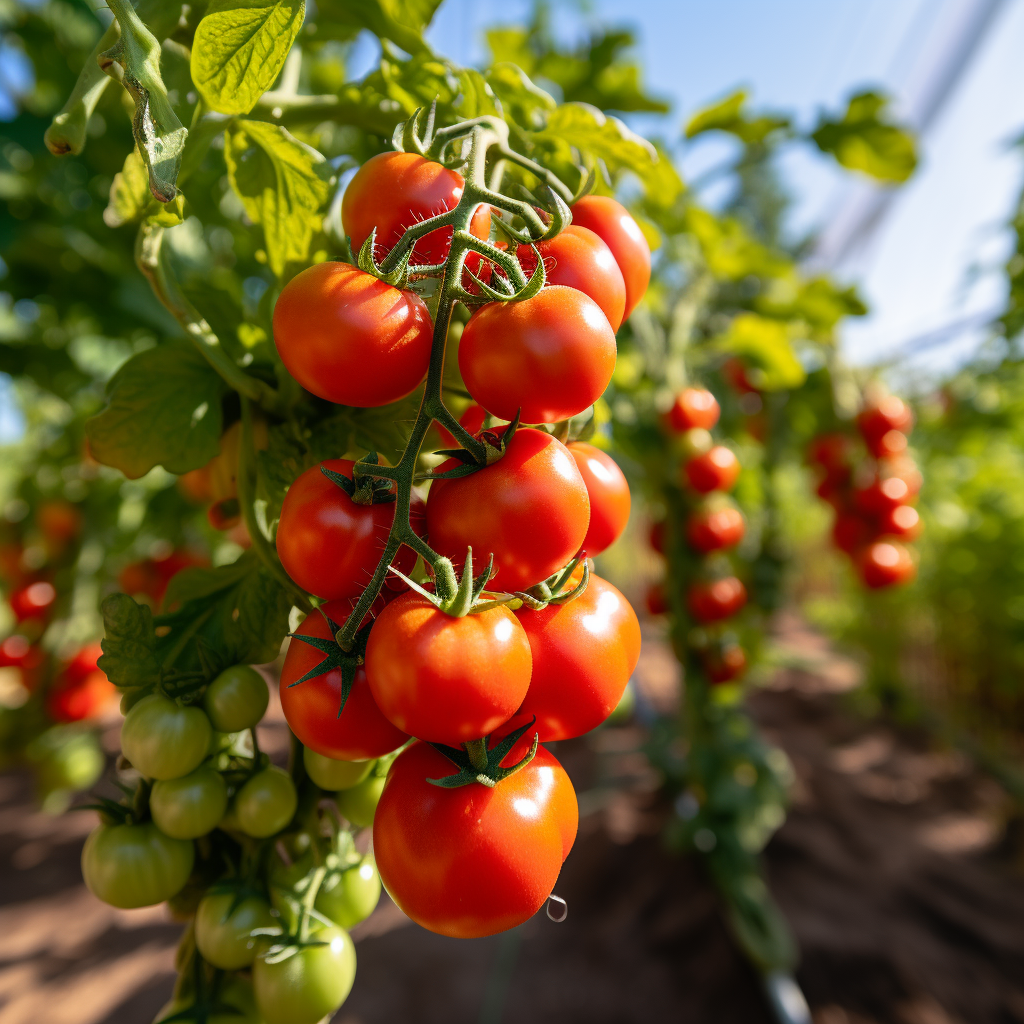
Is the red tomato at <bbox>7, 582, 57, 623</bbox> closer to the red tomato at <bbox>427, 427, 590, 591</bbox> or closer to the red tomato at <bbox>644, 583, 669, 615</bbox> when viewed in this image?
the red tomato at <bbox>644, 583, 669, 615</bbox>

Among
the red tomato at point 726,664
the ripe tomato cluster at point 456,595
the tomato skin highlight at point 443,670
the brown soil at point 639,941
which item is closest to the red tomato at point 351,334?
the ripe tomato cluster at point 456,595

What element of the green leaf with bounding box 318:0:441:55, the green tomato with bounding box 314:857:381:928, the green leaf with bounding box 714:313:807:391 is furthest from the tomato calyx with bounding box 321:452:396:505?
the green leaf with bounding box 714:313:807:391

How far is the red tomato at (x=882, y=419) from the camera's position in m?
1.30

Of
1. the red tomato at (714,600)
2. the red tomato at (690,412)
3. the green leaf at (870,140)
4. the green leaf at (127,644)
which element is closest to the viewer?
the green leaf at (127,644)

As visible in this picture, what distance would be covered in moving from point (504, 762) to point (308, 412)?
263 mm

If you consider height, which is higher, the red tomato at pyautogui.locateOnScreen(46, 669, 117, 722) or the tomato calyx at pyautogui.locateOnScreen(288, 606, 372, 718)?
the tomato calyx at pyautogui.locateOnScreen(288, 606, 372, 718)

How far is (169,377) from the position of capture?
1.52 ft

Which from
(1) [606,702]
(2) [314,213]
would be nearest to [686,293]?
(2) [314,213]

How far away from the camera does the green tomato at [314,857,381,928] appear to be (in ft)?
1.33

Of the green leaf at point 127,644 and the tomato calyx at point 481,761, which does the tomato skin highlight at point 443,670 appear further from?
the green leaf at point 127,644

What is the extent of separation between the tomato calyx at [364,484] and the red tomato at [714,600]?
3.13ft

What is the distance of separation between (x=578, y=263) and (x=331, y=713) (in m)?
0.27

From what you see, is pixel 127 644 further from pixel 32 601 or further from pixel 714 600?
pixel 32 601

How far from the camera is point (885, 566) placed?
4.41ft
